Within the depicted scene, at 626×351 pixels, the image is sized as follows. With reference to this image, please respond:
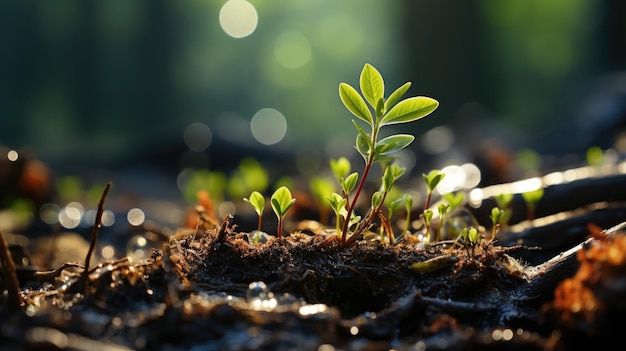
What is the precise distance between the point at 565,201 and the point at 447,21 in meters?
13.3

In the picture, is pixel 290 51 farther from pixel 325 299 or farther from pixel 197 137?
pixel 325 299

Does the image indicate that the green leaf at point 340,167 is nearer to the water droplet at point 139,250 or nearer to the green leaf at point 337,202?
the green leaf at point 337,202

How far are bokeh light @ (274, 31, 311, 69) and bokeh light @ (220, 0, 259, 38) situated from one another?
10.4 feet

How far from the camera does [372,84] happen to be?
6.58ft

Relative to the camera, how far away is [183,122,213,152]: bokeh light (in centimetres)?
1348

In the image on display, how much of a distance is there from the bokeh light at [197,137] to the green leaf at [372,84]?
11489 millimetres

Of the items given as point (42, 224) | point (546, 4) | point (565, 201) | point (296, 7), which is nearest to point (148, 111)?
point (296, 7)

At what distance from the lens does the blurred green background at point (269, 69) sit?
15.6 meters

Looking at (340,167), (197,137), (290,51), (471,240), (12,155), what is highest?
(290,51)

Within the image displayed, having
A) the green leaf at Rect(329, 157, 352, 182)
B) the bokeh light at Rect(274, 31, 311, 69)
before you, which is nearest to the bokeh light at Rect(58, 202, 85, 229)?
the green leaf at Rect(329, 157, 352, 182)

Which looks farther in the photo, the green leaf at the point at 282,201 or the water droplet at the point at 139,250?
the water droplet at the point at 139,250

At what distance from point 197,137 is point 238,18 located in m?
40.8

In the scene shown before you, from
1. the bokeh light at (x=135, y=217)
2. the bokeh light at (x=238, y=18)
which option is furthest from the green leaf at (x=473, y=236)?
the bokeh light at (x=238, y=18)

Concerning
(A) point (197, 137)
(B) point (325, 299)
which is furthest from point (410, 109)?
(A) point (197, 137)
